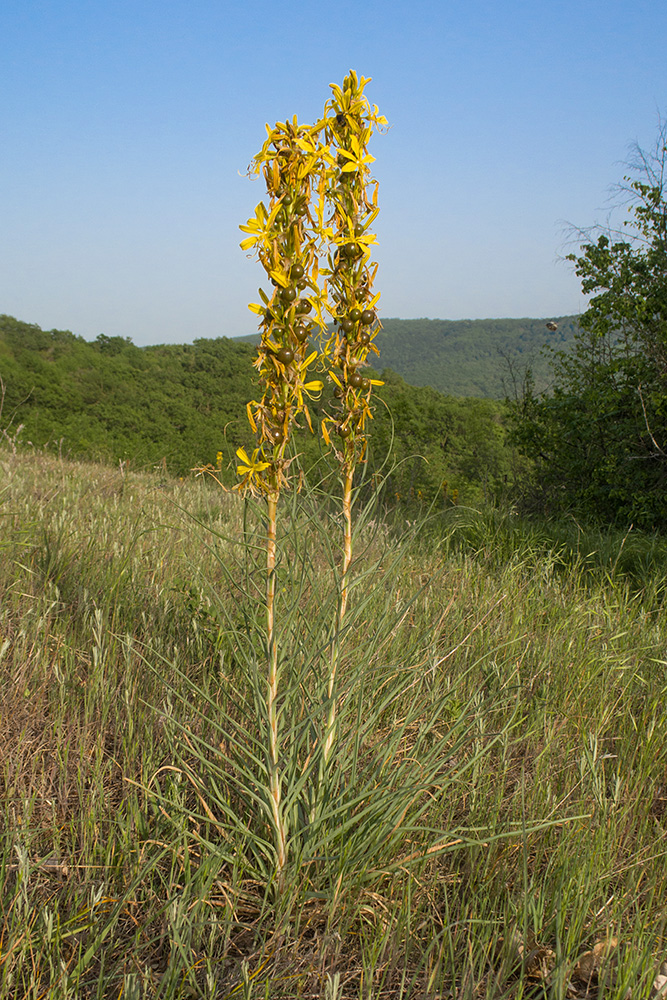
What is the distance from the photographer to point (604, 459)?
7789 millimetres

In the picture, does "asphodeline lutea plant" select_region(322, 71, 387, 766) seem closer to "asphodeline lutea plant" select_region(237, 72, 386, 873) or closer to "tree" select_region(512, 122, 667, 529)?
"asphodeline lutea plant" select_region(237, 72, 386, 873)

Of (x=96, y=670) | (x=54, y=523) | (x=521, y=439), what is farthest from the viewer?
(x=521, y=439)

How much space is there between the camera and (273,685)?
147 centimetres

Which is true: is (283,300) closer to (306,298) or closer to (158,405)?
(306,298)

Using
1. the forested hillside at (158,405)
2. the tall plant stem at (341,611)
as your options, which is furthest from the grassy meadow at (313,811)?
the forested hillside at (158,405)

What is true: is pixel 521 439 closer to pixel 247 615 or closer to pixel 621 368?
pixel 621 368

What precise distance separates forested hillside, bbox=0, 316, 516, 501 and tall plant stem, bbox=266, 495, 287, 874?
1083 cm

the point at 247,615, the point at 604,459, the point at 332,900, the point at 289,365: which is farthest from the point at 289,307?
the point at 604,459

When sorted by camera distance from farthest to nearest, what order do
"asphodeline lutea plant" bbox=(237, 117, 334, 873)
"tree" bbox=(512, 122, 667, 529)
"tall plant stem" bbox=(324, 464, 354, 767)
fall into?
"tree" bbox=(512, 122, 667, 529), "tall plant stem" bbox=(324, 464, 354, 767), "asphodeline lutea plant" bbox=(237, 117, 334, 873)

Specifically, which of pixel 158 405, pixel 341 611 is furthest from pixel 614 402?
pixel 158 405

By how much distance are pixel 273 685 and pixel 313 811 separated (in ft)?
1.33

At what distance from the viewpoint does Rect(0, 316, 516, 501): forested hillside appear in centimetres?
1470

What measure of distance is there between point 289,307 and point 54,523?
285 centimetres

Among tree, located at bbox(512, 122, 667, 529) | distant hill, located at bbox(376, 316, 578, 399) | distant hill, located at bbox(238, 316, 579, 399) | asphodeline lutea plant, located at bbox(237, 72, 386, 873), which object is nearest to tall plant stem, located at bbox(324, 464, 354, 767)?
asphodeline lutea plant, located at bbox(237, 72, 386, 873)
